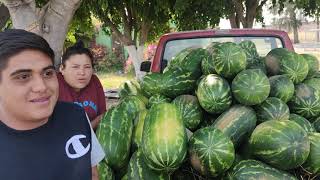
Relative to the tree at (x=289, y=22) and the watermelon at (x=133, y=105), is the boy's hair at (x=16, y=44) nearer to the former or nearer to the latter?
the watermelon at (x=133, y=105)

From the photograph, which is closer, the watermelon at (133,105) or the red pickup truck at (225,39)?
the watermelon at (133,105)

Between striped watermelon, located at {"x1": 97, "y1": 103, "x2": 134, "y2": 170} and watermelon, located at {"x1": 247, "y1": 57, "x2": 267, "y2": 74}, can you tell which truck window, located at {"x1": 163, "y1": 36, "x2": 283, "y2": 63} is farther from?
striped watermelon, located at {"x1": 97, "y1": 103, "x2": 134, "y2": 170}

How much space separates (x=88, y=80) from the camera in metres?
3.78

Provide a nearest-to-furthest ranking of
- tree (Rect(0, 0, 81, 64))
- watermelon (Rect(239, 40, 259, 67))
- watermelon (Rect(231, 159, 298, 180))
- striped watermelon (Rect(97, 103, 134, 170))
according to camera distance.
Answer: watermelon (Rect(231, 159, 298, 180)) < striped watermelon (Rect(97, 103, 134, 170)) < watermelon (Rect(239, 40, 259, 67)) < tree (Rect(0, 0, 81, 64))

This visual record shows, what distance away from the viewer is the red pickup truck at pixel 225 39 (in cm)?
520

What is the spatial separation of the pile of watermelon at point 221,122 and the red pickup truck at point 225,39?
1599 mm

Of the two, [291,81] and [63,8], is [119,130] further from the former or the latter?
[63,8]

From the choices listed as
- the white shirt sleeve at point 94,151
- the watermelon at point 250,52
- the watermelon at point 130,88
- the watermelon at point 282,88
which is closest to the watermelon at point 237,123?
the watermelon at point 282,88

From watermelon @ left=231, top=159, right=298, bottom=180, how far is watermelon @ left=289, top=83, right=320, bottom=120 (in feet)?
2.27

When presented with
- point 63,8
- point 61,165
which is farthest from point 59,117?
point 63,8

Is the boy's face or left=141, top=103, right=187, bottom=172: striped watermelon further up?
the boy's face

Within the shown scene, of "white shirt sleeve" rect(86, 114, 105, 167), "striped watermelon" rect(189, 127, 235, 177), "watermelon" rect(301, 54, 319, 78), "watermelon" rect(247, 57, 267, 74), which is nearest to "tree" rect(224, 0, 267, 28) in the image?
"watermelon" rect(301, 54, 319, 78)

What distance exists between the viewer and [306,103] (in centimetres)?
306

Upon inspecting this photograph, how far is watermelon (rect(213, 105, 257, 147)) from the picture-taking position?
9.20 ft
